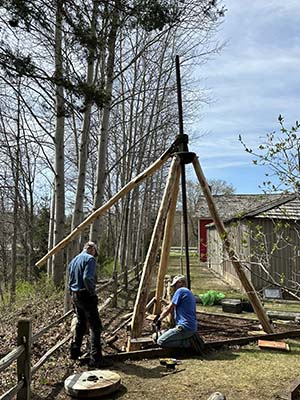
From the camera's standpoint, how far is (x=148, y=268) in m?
7.89

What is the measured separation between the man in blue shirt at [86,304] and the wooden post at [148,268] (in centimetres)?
97

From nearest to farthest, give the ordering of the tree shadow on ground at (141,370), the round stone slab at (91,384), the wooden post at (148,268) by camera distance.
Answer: the round stone slab at (91,384) < the tree shadow on ground at (141,370) < the wooden post at (148,268)

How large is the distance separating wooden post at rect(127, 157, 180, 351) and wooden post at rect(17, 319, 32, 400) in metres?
2.73

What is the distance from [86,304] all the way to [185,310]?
174 centimetres

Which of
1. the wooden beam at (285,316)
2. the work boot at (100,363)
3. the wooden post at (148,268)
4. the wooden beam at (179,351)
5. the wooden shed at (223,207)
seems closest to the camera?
the work boot at (100,363)

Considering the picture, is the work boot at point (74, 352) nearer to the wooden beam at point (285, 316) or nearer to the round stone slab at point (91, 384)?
the round stone slab at point (91, 384)

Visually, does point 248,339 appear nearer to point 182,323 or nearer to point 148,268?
point 182,323

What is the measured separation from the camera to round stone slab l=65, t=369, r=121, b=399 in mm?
5211

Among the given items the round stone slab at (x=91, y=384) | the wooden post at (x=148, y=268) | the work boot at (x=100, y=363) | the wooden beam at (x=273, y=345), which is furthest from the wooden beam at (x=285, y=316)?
the round stone slab at (x=91, y=384)

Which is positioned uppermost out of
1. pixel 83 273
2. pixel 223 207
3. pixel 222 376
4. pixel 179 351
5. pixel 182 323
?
pixel 223 207

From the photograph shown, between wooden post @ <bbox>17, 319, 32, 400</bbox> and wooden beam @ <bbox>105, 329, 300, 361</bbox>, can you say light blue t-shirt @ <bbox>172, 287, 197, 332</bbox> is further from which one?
wooden post @ <bbox>17, 319, 32, 400</bbox>

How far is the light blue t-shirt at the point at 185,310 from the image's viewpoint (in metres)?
7.20

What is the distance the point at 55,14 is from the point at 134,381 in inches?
231

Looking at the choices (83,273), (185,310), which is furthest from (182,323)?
(83,273)
